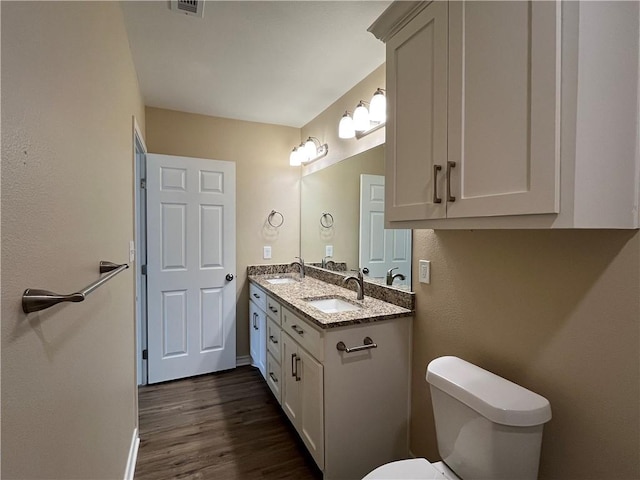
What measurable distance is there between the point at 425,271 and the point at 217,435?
1.69 meters

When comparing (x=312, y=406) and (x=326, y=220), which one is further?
(x=326, y=220)

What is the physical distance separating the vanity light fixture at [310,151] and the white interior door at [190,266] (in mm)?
659

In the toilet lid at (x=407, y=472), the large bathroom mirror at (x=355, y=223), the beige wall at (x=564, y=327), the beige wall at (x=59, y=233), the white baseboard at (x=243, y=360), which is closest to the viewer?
the beige wall at (x=59, y=233)

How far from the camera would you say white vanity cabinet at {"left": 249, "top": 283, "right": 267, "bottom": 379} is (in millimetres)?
2600

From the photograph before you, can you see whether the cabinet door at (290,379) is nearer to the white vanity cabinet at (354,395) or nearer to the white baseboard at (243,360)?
the white vanity cabinet at (354,395)

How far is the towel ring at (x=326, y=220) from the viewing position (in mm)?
2797

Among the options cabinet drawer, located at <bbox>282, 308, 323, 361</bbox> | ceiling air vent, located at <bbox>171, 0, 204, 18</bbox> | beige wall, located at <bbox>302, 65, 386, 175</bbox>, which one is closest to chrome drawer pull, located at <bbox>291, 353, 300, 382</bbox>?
cabinet drawer, located at <bbox>282, 308, 323, 361</bbox>

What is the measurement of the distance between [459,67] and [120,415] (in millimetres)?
2028

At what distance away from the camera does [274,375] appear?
7.65ft

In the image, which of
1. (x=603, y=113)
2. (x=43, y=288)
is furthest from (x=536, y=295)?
(x=43, y=288)

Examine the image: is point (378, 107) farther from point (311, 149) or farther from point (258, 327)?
point (258, 327)

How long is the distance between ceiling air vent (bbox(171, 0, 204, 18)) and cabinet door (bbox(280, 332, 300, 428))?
73.2 inches

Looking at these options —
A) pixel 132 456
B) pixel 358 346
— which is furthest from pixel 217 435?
pixel 358 346

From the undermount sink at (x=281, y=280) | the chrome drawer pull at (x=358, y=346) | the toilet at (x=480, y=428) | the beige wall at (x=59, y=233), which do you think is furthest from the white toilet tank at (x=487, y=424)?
the undermount sink at (x=281, y=280)
